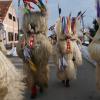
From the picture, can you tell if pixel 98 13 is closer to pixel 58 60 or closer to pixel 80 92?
pixel 80 92

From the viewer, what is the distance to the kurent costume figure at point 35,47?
741 centimetres

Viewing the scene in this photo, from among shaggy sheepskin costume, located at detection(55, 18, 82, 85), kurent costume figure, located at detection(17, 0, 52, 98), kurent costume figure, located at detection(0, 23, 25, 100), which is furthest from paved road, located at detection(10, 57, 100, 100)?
kurent costume figure, located at detection(0, 23, 25, 100)

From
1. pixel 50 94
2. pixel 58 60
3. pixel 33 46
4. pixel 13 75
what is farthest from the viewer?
pixel 58 60

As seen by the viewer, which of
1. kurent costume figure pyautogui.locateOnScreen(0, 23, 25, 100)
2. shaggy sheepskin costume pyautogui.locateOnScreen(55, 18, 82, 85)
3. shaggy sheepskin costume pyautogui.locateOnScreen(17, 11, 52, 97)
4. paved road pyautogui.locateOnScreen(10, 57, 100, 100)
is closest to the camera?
kurent costume figure pyautogui.locateOnScreen(0, 23, 25, 100)

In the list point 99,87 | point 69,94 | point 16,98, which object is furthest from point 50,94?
point 16,98

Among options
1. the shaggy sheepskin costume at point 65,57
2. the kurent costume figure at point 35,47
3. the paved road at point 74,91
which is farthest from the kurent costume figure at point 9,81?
the shaggy sheepskin costume at point 65,57

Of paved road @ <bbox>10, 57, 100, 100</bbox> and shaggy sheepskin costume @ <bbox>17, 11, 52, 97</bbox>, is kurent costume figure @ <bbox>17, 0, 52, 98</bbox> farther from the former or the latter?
paved road @ <bbox>10, 57, 100, 100</bbox>

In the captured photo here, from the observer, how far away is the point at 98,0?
253 inches

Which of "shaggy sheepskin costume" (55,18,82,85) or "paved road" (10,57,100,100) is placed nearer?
"paved road" (10,57,100,100)

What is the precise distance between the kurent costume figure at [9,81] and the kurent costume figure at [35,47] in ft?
16.5

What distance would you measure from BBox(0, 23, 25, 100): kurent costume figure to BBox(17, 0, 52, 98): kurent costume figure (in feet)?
16.5

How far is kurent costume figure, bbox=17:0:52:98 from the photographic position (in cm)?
741

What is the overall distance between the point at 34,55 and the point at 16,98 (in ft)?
17.1

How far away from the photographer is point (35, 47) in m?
7.38
